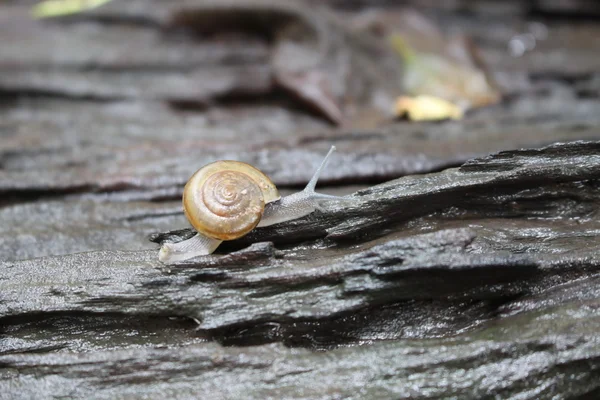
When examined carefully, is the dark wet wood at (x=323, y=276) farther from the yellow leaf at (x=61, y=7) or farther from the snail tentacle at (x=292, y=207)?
the yellow leaf at (x=61, y=7)

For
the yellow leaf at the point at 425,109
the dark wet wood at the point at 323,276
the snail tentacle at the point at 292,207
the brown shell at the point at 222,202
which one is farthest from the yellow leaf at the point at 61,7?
the snail tentacle at the point at 292,207

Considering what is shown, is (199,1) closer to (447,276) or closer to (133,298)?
(133,298)

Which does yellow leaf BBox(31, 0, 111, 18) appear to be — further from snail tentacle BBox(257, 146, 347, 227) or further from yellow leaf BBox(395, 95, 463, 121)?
snail tentacle BBox(257, 146, 347, 227)

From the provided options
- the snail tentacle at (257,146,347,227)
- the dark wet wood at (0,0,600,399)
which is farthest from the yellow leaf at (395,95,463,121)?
the snail tentacle at (257,146,347,227)

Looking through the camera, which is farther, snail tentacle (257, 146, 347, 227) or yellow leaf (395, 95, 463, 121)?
yellow leaf (395, 95, 463, 121)

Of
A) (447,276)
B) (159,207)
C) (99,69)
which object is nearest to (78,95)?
(99,69)

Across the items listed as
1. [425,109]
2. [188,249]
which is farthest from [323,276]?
[425,109]
